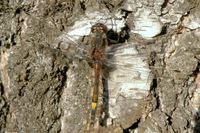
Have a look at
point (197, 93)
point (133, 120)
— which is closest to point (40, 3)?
point (133, 120)

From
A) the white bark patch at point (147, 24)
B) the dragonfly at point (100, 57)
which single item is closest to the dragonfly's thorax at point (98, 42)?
the dragonfly at point (100, 57)

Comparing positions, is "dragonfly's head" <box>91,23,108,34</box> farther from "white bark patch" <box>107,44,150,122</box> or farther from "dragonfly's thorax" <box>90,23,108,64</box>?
"white bark patch" <box>107,44,150,122</box>

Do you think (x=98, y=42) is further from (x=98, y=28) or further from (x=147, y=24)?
(x=147, y=24)

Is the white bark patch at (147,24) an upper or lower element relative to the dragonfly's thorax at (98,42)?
upper

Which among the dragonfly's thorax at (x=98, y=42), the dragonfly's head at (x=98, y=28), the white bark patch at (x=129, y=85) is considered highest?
the dragonfly's head at (x=98, y=28)

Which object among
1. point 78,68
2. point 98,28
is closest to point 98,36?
point 98,28

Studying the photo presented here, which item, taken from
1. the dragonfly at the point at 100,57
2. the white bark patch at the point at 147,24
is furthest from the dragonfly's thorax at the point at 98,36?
the white bark patch at the point at 147,24

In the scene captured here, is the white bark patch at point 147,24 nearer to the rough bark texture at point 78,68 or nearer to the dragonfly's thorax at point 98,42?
the rough bark texture at point 78,68
